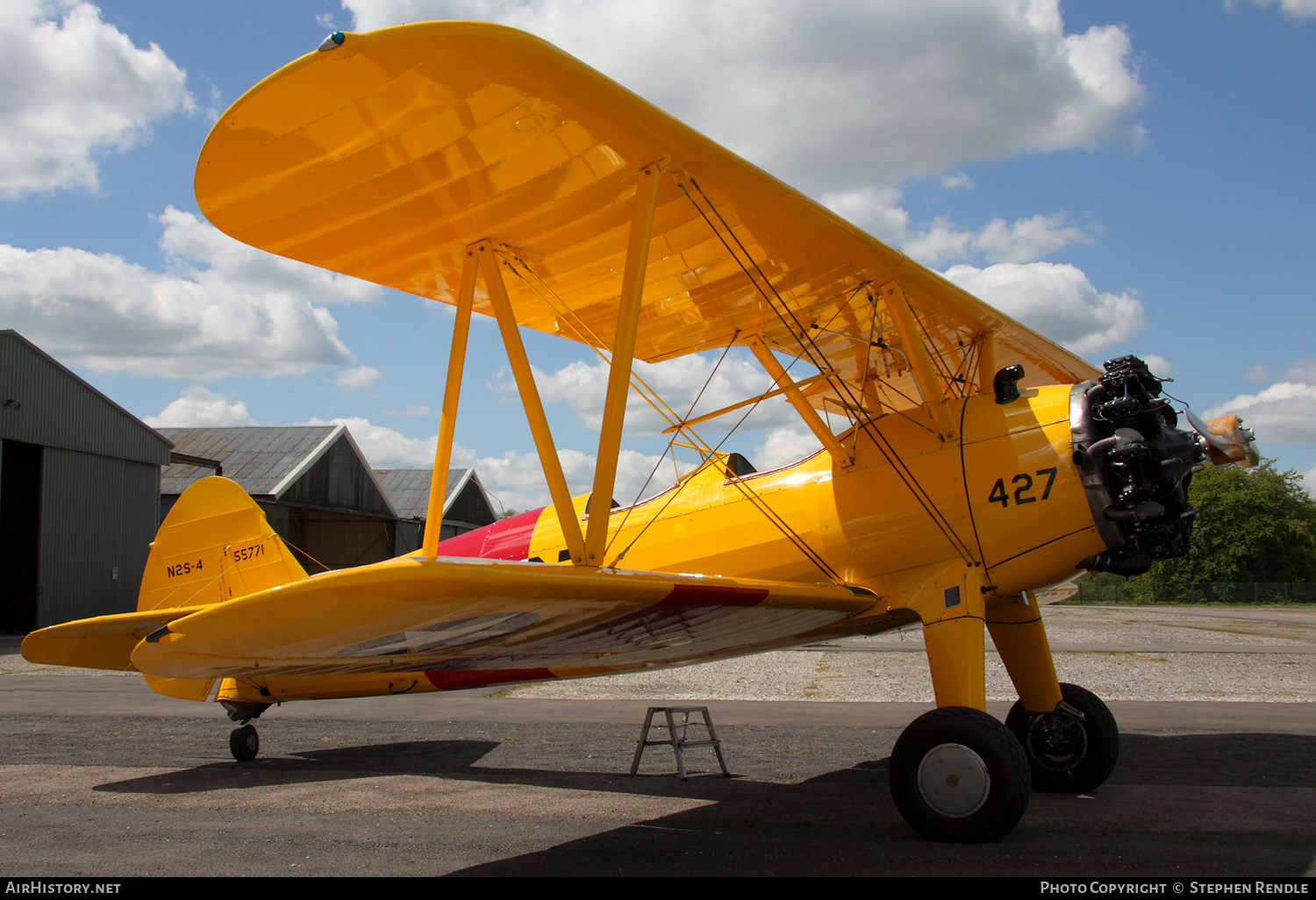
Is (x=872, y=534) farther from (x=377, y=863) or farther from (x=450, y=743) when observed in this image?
(x=450, y=743)

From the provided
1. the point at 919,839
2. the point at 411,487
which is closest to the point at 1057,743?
the point at 919,839

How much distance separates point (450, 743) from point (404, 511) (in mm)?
33399

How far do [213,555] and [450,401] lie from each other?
452 cm

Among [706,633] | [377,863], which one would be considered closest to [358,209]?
[706,633]

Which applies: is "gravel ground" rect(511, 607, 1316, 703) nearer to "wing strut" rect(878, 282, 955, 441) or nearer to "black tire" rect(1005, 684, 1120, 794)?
"black tire" rect(1005, 684, 1120, 794)

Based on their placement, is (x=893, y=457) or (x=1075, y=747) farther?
(x=1075, y=747)

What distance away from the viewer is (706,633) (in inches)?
195

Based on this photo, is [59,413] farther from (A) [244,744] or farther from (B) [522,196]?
(B) [522,196]

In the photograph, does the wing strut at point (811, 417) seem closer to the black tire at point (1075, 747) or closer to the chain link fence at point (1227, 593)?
the black tire at point (1075, 747)

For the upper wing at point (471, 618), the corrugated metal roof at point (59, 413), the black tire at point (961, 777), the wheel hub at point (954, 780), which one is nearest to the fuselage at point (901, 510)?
the upper wing at point (471, 618)

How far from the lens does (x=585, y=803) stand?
225 inches

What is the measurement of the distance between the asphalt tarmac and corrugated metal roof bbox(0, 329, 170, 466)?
54.6 feet

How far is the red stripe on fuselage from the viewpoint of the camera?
688 centimetres

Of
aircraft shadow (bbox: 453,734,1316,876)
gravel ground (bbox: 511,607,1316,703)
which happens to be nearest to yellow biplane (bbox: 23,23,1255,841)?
aircraft shadow (bbox: 453,734,1316,876)
